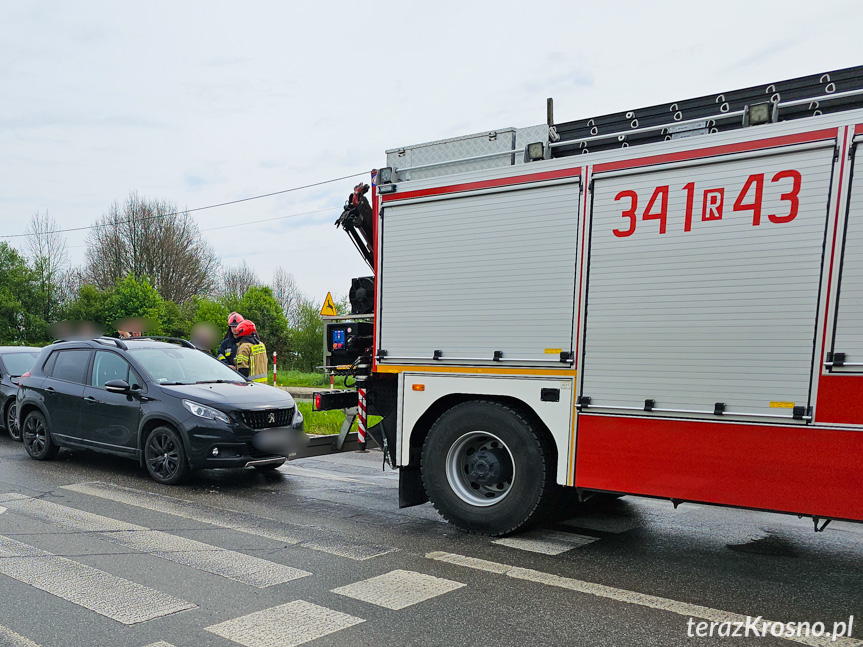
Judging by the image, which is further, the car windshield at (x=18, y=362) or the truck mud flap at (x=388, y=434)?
the car windshield at (x=18, y=362)

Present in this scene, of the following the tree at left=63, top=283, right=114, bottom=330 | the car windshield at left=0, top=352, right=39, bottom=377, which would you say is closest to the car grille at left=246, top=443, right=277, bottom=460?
the car windshield at left=0, top=352, right=39, bottom=377

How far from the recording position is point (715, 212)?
15.3 feet

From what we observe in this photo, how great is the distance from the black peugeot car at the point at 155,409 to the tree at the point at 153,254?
139 ft

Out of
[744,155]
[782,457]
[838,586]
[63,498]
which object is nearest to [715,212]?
[744,155]

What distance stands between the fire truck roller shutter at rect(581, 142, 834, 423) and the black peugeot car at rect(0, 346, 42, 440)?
9717 millimetres

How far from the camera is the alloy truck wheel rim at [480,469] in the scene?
5.62 m

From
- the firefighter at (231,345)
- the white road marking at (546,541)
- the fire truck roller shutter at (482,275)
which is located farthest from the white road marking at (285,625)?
the firefighter at (231,345)

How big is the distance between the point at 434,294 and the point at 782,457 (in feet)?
9.32

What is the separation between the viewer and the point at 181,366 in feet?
28.7

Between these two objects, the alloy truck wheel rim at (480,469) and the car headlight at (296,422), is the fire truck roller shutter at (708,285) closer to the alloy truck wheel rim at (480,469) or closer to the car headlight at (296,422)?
the alloy truck wheel rim at (480,469)

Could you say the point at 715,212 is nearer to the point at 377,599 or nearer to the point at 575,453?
the point at 575,453

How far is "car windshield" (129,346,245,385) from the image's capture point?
840 cm

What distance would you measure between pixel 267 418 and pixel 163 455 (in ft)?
3.92

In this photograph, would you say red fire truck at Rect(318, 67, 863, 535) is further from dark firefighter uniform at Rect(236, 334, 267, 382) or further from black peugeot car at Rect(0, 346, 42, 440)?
black peugeot car at Rect(0, 346, 42, 440)
